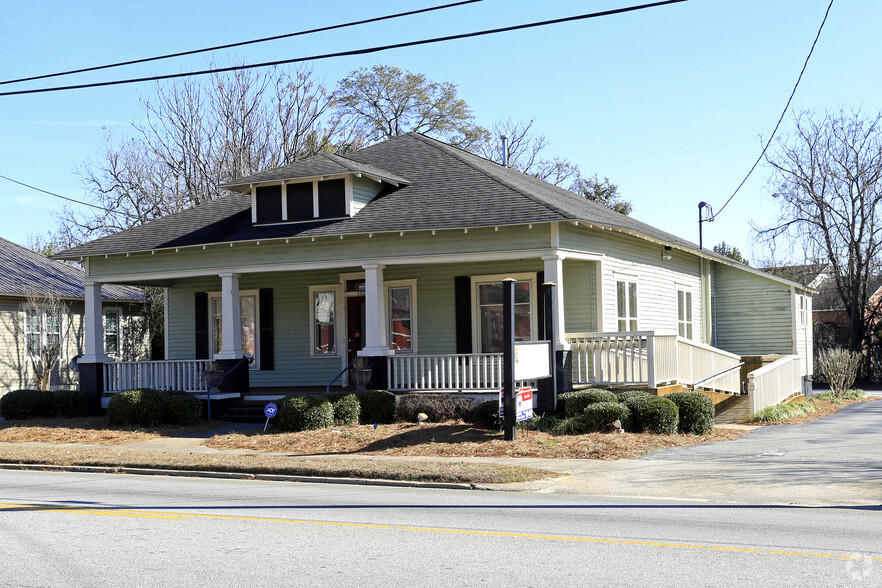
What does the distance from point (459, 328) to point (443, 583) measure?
48.7 feet

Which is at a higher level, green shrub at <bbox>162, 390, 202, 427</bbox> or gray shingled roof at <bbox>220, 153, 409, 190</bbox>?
gray shingled roof at <bbox>220, 153, 409, 190</bbox>

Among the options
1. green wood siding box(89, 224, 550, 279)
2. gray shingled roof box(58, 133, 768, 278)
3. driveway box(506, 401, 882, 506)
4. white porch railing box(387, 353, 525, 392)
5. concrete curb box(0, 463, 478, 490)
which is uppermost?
gray shingled roof box(58, 133, 768, 278)

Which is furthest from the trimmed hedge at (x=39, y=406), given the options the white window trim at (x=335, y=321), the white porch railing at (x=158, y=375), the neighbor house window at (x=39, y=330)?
the neighbor house window at (x=39, y=330)

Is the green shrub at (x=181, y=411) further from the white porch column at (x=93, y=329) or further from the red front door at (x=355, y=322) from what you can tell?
the red front door at (x=355, y=322)

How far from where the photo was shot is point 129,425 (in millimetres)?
20000

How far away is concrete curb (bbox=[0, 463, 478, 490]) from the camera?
12.3 meters

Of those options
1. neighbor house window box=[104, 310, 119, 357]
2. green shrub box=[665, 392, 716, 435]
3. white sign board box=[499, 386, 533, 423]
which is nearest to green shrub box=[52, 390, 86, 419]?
neighbor house window box=[104, 310, 119, 357]

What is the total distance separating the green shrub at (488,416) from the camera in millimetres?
16578

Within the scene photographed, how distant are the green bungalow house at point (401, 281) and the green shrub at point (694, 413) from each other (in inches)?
43.1

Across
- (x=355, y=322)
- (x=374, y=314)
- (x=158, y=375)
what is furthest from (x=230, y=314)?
(x=374, y=314)

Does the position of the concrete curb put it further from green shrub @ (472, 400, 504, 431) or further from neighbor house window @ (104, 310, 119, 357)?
neighbor house window @ (104, 310, 119, 357)

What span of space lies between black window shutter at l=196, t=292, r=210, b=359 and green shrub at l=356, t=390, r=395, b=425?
7755 mm

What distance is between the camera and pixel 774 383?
2112cm

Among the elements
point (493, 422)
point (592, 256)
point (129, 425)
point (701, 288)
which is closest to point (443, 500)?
point (493, 422)
